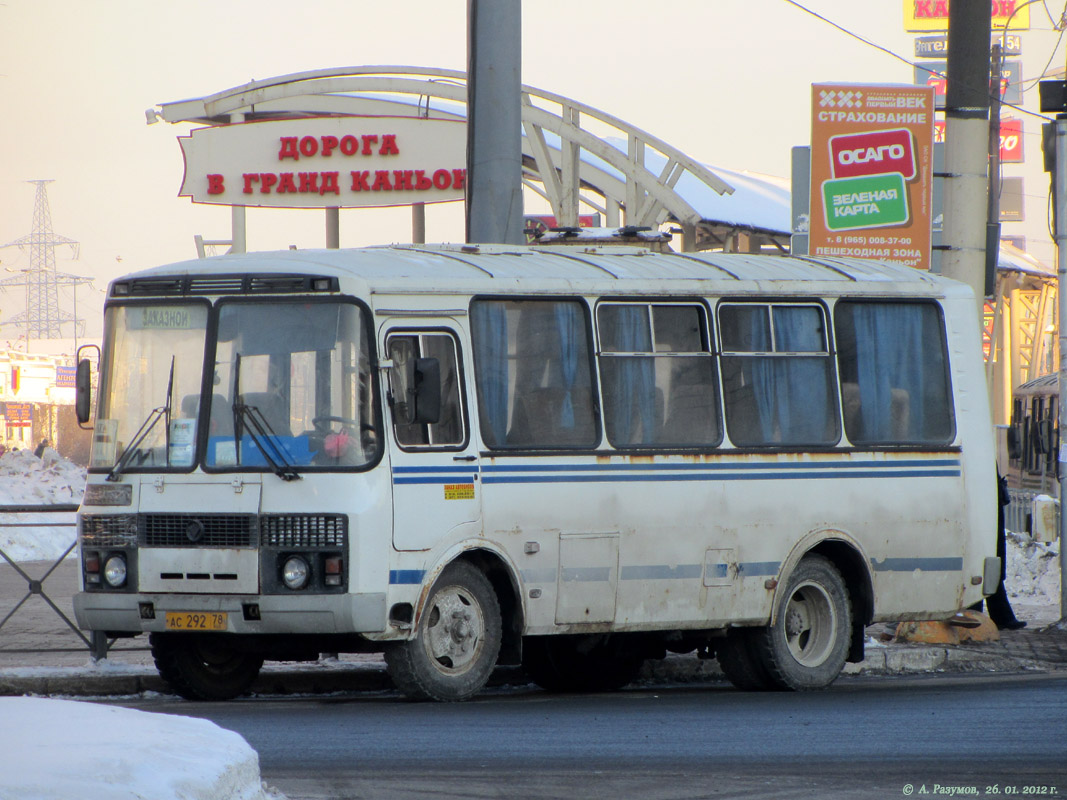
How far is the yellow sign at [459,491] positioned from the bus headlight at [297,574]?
3.23 feet

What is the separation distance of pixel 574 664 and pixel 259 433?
3542mm

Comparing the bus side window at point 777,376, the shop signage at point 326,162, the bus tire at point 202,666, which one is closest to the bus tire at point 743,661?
the bus side window at point 777,376

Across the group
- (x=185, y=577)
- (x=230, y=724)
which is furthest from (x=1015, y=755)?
(x=185, y=577)

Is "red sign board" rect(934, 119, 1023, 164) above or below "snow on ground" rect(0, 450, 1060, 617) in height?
above

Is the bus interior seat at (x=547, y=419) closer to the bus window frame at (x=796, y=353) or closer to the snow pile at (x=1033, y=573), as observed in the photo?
the bus window frame at (x=796, y=353)

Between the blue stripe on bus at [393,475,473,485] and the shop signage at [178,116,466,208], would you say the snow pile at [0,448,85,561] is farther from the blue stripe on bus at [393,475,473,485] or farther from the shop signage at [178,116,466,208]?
the blue stripe on bus at [393,475,473,485]

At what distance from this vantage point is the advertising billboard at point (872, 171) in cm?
1686

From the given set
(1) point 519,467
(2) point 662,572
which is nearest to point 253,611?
(1) point 519,467

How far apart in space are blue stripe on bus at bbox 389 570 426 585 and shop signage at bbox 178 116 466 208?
52.7 feet

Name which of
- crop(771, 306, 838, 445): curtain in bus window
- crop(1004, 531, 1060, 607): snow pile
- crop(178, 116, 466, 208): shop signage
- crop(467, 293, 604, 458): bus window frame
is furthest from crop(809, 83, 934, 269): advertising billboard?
crop(178, 116, 466, 208): shop signage

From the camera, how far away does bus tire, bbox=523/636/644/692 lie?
42.6 ft

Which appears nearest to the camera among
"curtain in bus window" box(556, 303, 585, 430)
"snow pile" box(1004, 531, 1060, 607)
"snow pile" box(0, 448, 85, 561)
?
"curtain in bus window" box(556, 303, 585, 430)

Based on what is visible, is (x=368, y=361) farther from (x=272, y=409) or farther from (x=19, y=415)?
(x=19, y=415)

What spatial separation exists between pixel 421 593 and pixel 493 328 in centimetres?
178
